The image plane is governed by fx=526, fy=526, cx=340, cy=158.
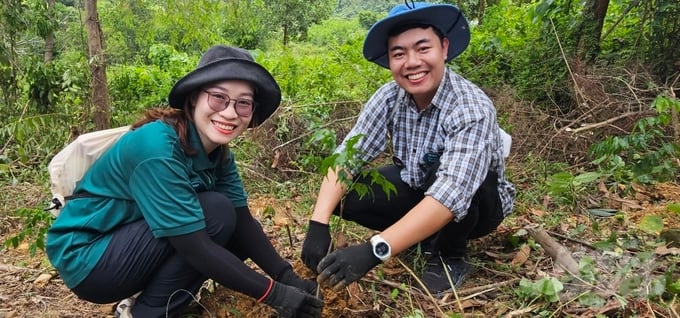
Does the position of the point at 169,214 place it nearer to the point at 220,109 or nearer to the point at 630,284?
the point at 220,109

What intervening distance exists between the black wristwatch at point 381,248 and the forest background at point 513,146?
0.29 m

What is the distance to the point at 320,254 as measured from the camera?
2.16m

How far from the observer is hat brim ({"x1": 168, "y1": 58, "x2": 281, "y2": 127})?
189cm

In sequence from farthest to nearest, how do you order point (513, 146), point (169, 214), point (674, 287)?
point (513, 146), point (674, 287), point (169, 214)

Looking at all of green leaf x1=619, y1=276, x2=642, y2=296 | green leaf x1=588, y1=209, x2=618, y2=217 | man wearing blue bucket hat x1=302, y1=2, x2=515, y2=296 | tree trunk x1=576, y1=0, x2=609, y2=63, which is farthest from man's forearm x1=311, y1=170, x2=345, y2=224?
tree trunk x1=576, y1=0, x2=609, y2=63

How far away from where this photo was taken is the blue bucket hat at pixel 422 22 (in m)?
2.16

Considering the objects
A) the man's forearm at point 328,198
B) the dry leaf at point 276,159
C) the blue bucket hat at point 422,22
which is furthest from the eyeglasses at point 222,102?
the dry leaf at point 276,159

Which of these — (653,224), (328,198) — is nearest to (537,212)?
(653,224)

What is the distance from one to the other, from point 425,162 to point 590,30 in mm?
3340

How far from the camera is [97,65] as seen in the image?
463 cm

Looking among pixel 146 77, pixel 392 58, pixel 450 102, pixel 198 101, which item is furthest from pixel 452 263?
pixel 146 77

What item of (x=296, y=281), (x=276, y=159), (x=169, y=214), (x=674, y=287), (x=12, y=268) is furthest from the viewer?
(x=276, y=159)

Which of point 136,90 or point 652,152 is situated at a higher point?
point 136,90

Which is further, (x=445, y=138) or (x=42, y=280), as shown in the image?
(x=42, y=280)
